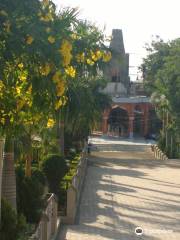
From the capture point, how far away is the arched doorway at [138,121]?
7206cm

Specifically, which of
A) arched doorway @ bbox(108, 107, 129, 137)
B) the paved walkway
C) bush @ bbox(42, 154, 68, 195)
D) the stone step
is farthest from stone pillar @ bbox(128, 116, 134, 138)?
bush @ bbox(42, 154, 68, 195)

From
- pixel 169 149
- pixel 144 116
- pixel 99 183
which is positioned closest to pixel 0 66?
pixel 99 183

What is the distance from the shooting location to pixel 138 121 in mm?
72812

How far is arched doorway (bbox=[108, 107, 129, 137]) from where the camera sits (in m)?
72.9

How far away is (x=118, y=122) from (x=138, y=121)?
2573mm

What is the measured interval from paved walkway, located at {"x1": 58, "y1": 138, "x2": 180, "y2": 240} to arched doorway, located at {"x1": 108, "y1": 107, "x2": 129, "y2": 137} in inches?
1615

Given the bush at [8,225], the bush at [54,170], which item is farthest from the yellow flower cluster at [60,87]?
the bush at [54,170]

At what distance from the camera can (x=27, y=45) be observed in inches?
151

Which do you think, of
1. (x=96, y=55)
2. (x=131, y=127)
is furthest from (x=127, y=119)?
(x=96, y=55)

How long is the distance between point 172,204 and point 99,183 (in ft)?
21.4

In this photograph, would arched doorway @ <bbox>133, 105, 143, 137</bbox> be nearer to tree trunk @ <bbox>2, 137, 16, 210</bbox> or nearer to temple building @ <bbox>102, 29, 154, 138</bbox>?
temple building @ <bbox>102, 29, 154, 138</bbox>

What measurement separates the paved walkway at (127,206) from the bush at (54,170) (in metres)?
1.09

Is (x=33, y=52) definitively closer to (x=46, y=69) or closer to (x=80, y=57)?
(x=46, y=69)

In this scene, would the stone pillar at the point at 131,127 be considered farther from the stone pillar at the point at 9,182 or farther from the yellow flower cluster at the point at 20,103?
the yellow flower cluster at the point at 20,103
